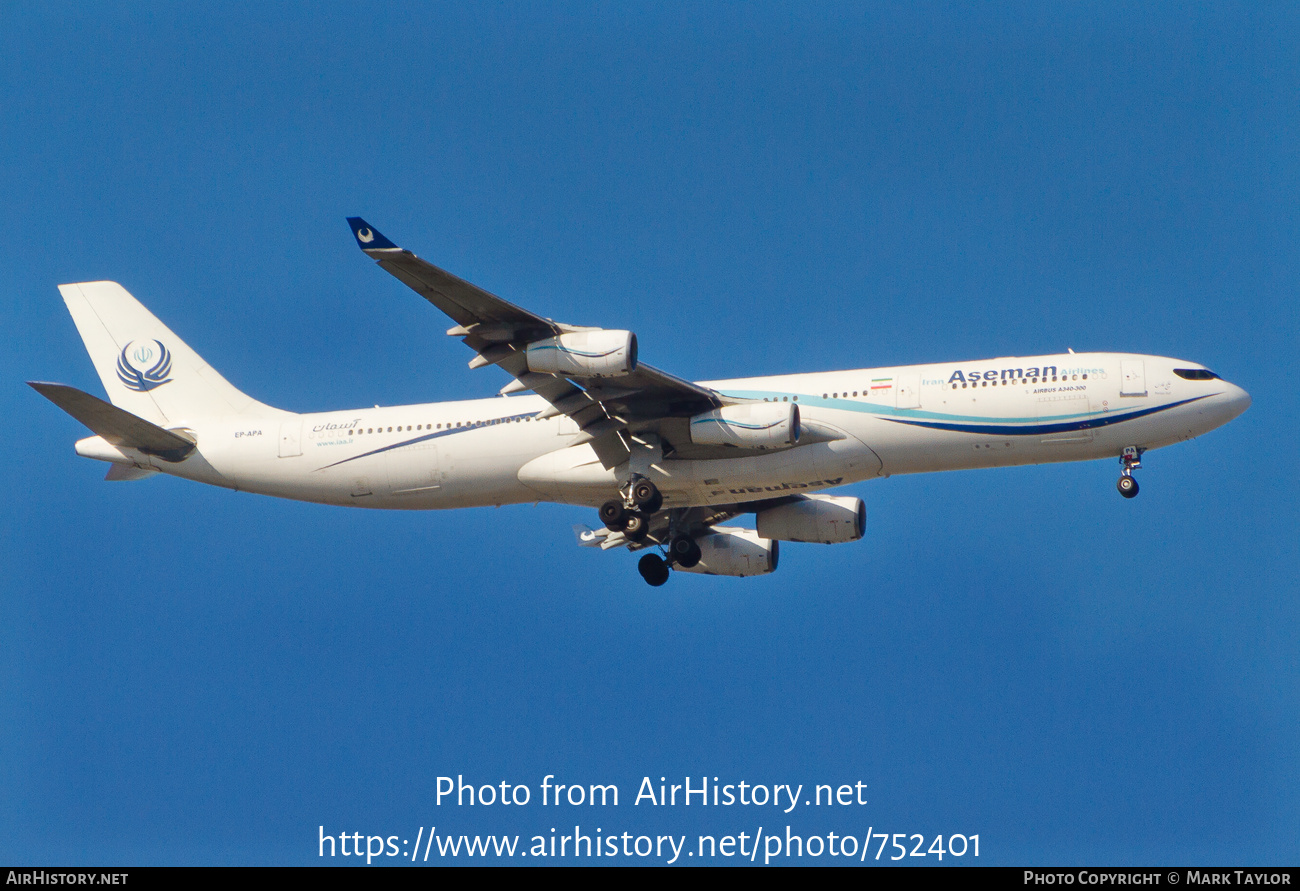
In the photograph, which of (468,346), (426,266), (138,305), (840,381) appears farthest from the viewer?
(138,305)

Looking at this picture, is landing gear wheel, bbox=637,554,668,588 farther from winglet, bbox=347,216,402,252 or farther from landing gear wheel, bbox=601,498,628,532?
winglet, bbox=347,216,402,252

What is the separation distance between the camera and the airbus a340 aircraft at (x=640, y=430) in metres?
30.5

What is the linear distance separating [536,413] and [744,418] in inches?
229

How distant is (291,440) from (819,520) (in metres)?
14.7

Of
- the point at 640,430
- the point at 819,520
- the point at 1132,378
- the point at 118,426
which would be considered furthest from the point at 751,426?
the point at 118,426

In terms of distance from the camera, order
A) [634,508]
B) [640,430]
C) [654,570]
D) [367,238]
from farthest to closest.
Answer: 1. [654,570]
2. [634,508]
3. [640,430]
4. [367,238]

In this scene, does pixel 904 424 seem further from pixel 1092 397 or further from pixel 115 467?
pixel 115 467

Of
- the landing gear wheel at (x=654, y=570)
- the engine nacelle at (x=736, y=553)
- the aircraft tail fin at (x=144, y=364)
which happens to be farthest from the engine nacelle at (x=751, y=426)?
the aircraft tail fin at (x=144, y=364)

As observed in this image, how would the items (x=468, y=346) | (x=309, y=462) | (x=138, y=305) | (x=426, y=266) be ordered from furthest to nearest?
1. (x=138, y=305)
2. (x=309, y=462)
3. (x=468, y=346)
4. (x=426, y=266)

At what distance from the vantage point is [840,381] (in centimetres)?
3216

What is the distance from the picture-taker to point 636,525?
33250 mm

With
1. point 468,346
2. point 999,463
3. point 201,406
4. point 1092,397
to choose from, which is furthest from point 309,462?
point 1092,397

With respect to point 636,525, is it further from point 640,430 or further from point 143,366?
point 143,366

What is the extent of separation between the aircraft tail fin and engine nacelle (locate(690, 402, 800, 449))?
13.2m
